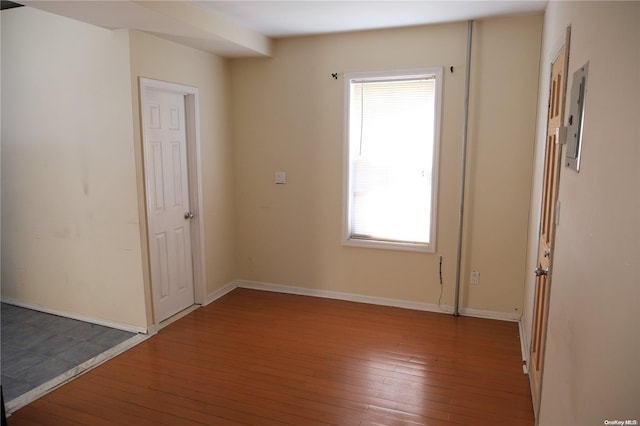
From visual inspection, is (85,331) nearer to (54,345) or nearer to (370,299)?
(54,345)

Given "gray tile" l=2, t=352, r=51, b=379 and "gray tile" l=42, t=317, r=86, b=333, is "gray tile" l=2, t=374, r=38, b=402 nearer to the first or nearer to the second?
"gray tile" l=2, t=352, r=51, b=379

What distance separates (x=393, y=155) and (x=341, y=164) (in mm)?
507

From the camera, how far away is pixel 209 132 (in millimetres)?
4137

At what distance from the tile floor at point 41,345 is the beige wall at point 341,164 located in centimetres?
167

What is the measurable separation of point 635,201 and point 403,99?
10.1 ft

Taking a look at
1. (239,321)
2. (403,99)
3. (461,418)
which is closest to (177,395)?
(239,321)

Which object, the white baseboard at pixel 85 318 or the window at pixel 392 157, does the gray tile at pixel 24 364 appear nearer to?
the white baseboard at pixel 85 318

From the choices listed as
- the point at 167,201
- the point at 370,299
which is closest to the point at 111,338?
the point at 167,201

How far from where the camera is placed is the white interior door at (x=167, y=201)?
3492 millimetres

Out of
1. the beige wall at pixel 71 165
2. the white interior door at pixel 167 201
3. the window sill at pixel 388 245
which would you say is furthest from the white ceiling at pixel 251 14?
the window sill at pixel 388 245

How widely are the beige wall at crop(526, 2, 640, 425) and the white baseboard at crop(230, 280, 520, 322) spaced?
214 centimetres

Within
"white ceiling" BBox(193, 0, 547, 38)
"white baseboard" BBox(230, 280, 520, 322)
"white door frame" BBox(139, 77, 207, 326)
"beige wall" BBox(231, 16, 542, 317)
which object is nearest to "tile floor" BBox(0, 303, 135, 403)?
"white door frame" BBox(139, 77, 207, 326)

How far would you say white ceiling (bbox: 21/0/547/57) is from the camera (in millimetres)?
2740

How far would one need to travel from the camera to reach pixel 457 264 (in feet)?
12.6
